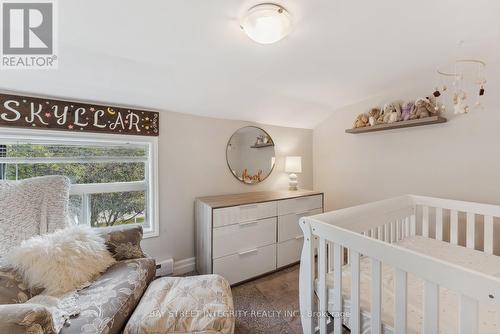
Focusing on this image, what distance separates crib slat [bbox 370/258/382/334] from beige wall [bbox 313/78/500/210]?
170 cm

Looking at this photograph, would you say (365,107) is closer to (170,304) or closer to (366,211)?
(366,211)

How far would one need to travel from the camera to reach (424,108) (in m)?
2.05

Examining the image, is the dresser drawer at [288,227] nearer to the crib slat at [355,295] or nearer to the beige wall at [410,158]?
the beige wall at [410,158]

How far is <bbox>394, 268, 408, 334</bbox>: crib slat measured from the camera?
85cm

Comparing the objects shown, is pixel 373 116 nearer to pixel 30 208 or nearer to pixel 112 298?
pixel 112 298

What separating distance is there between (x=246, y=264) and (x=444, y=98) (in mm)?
2447

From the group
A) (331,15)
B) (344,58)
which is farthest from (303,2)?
→ (344,58)

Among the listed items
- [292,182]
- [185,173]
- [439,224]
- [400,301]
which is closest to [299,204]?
[292,182]

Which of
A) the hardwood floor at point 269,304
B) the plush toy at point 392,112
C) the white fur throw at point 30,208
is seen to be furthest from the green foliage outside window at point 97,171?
the plush toy at point 392,112

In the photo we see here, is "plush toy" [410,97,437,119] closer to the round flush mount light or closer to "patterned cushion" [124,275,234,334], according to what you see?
the round flush mount light

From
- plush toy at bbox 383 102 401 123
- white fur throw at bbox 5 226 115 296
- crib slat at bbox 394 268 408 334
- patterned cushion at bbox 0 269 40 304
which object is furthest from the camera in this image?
plush toy at bbox 383 102 401 123

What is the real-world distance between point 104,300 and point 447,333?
1.52 metres

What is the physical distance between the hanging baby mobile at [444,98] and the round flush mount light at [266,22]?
4.10 ft

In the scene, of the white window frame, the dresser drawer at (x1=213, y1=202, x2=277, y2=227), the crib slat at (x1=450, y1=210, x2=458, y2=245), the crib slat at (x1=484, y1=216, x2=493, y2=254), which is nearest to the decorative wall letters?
the white window frame
